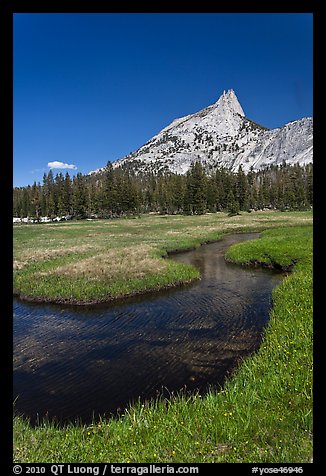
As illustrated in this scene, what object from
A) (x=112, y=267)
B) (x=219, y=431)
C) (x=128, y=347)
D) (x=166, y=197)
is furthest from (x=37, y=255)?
(x=166, y=197)

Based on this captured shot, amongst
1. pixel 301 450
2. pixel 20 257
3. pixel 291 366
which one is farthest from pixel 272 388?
pixel 20 257

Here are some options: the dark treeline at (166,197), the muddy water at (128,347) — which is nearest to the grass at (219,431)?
the muddy water at (128,347)

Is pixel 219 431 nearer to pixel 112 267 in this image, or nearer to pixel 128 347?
pixel 128 347

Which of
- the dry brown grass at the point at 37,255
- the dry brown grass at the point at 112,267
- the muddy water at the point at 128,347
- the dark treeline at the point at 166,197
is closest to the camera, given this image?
the muddy water at the point at 128,347

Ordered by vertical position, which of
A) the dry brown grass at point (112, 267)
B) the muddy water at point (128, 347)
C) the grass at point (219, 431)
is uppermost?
the dry brown grass at point (112, 267)

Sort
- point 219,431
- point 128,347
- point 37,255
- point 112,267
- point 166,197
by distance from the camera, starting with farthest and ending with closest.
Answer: point 166,197 < point 37,255 < point 112,267 < point 128,347 < point 219,431

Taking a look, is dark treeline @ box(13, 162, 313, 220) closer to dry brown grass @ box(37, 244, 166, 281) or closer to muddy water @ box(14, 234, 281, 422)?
dry brown grass @ box(37, 244, 166, 281)

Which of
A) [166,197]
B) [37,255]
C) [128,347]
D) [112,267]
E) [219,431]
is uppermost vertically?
[166,197]

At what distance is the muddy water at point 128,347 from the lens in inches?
391

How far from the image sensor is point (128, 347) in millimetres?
13312

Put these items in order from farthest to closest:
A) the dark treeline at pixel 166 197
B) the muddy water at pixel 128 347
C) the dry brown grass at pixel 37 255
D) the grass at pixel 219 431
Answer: the dark treeline at pixel 166 197, the dry brown grass at pixel 37 255, the muddy water at pixel 128 347, the grass at pixel 219 431

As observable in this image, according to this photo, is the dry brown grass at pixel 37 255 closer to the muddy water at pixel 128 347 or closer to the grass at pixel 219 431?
the muddy water at pixel 128 347
